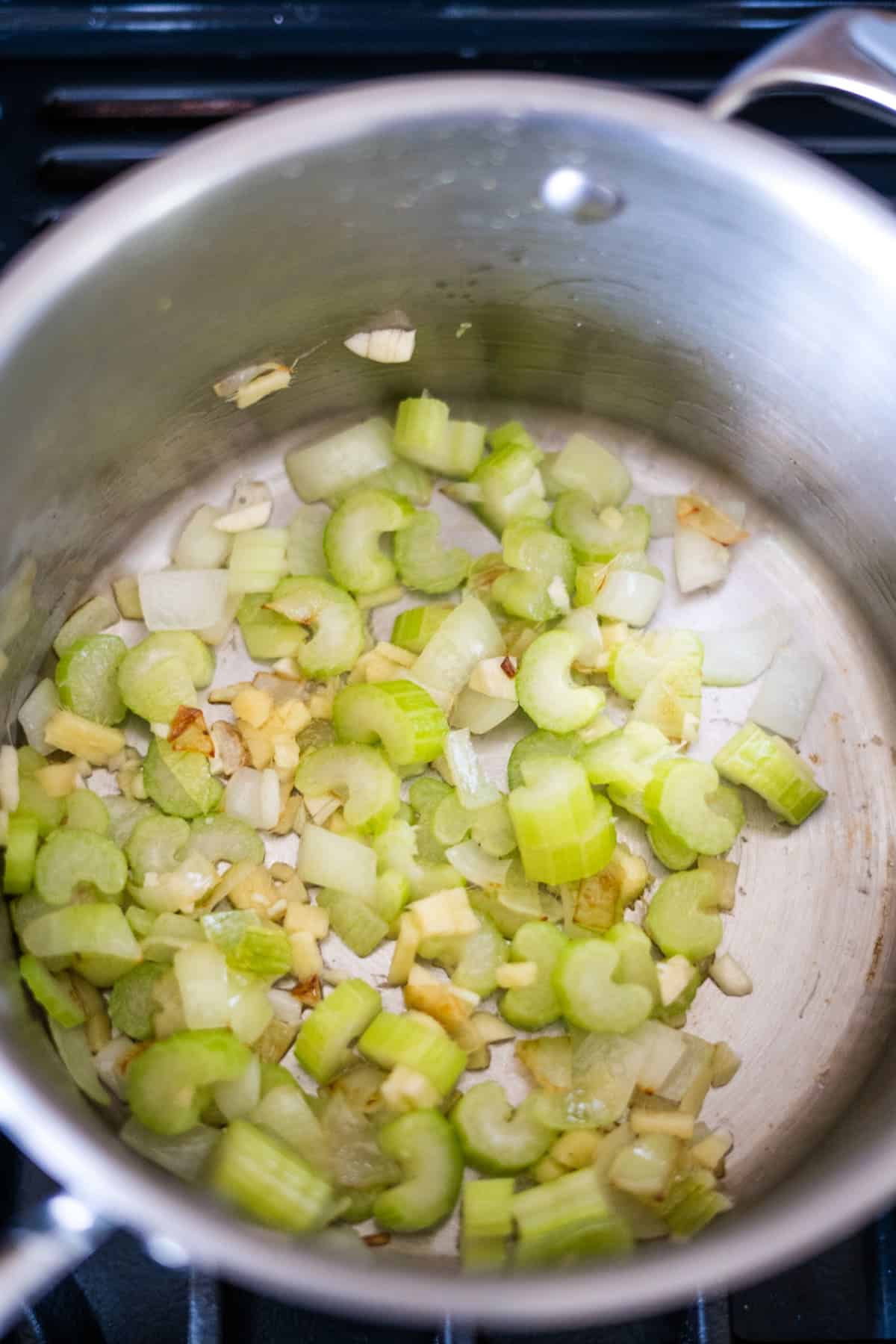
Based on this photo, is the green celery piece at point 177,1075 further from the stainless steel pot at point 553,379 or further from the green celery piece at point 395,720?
the green celery piece at point 395,720

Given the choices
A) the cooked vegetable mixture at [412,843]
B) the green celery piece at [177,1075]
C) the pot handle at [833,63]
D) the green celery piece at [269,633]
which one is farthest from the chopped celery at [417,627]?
the pot handle at [833,63]

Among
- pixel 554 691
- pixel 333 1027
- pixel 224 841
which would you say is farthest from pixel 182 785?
pixel 554 691

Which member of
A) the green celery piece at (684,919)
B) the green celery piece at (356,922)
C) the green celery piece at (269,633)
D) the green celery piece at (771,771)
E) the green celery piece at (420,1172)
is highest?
the green celery piece at (771,771)

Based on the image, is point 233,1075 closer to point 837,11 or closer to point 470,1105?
point 470,1105

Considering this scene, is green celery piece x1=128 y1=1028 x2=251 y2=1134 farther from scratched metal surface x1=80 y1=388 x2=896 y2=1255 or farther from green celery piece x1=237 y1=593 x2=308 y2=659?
green celery piece x1=237 y1=593 x2=308 y2=659

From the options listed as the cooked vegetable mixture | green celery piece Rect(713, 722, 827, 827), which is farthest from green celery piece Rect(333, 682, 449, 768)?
green celery piece Rect(713, 722, 827, 827)

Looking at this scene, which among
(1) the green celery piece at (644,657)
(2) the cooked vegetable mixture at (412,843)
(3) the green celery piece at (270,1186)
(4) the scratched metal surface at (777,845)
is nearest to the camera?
(3) the green celery piece at (270,1186)

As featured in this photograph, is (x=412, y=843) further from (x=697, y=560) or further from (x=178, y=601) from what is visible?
(x=697, y=560)
